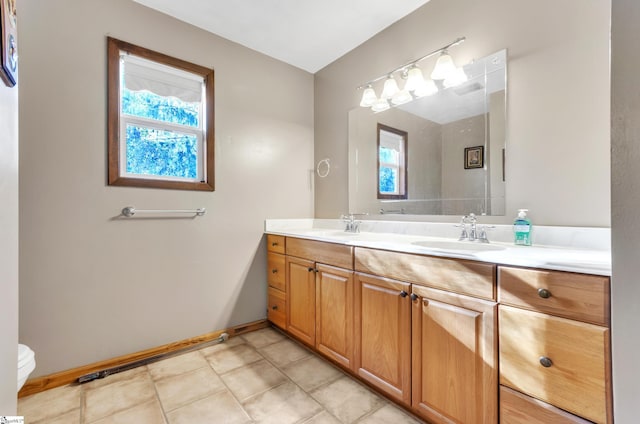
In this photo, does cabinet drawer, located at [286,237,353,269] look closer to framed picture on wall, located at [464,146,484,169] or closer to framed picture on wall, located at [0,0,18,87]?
framed picture on wall, located at [464,146,484,169]

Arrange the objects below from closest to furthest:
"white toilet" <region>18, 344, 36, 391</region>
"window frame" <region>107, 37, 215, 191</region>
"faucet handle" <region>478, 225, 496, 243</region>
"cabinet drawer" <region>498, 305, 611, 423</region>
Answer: "cabinet drawer" <region>498, 305, 611, 423</region> → "white toilet" <region>18, 344, 36, 391</region> → "faucet handle" <region>478, 225, 496, 243</region> → "window frame" <region>107, 37, 215, 191</region>

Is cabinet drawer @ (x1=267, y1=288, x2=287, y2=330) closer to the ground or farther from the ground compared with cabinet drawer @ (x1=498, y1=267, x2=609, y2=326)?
closer to the ground

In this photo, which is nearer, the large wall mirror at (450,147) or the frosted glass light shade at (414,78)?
the large wall mirror at (450,147)

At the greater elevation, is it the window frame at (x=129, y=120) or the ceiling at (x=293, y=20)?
the ceiling at (x=293, y=20)

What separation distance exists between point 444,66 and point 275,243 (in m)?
1.73

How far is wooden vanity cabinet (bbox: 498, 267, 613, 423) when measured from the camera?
0.83 meters

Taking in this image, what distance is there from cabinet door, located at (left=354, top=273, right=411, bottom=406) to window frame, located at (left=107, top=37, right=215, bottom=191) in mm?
1407

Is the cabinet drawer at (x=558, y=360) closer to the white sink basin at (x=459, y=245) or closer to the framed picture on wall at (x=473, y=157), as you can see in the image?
the white sink basin at (x=459, y=245)

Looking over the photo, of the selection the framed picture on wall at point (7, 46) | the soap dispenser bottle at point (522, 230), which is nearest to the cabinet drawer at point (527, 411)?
the soap dispenser bottle at point (522, 230)

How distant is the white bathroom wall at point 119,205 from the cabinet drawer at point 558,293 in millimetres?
1887

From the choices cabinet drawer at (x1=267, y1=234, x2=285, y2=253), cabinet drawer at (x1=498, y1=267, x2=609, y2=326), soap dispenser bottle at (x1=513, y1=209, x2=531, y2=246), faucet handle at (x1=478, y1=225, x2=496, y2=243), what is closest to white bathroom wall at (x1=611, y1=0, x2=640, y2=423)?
cabinet drawer at (x1=498, y1=267, x2=609, y2=326)

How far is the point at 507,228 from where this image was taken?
1.52 meters

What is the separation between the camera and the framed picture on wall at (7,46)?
2.13 feet

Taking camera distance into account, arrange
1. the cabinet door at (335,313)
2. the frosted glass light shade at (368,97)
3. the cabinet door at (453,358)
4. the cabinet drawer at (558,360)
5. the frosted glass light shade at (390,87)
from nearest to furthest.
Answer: the cabinet drawer at (558,360) < the cabinet door at (453,358) < the cabinet door at (335,313) < the frosted glass light shade at (390,87) < the frosted glass light shade at (368,97)
